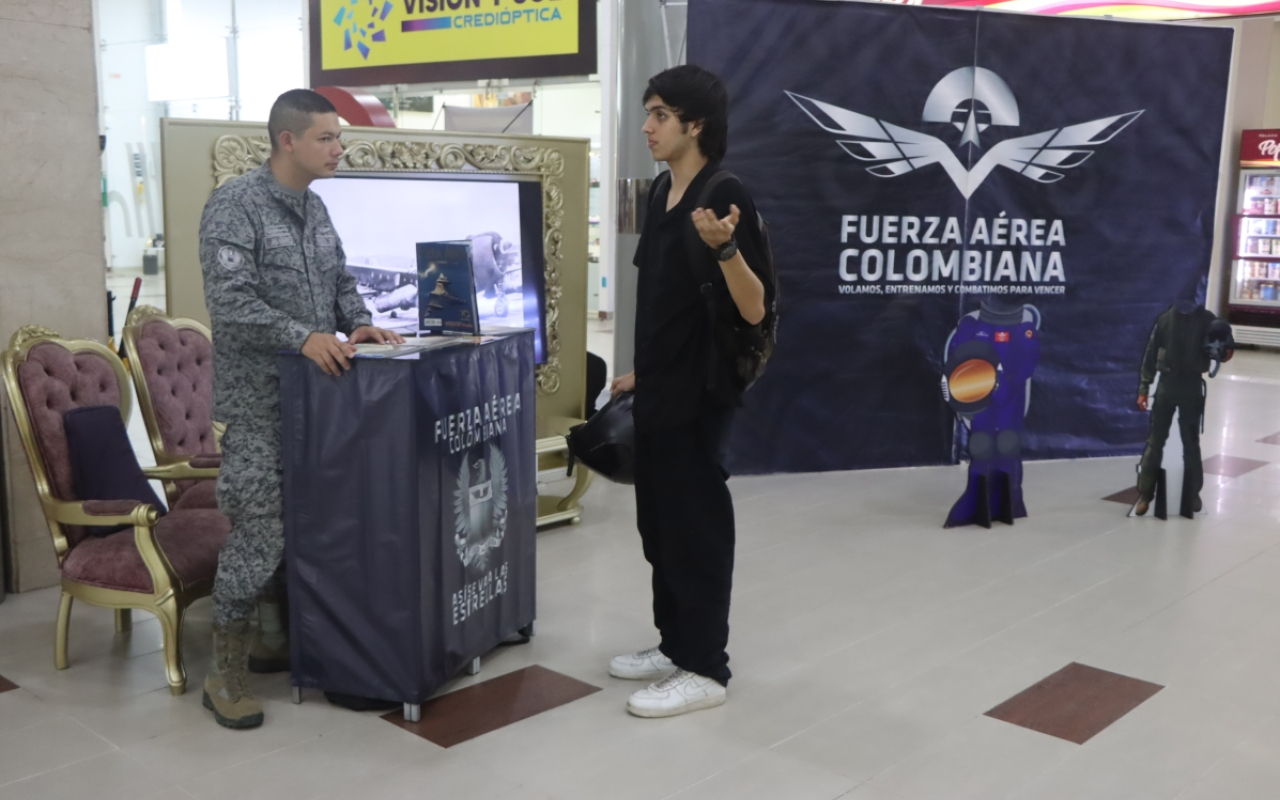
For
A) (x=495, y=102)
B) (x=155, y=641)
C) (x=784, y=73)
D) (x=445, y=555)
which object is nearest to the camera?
(x=445, y=555)

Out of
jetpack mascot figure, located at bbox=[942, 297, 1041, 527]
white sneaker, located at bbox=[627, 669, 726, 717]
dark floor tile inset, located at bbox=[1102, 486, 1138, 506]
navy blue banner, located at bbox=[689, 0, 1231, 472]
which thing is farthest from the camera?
navy blue banner, located at bbox=[689, 0, 1231, 472]

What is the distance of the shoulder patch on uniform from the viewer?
287cm

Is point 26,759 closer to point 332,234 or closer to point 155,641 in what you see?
point 155,641

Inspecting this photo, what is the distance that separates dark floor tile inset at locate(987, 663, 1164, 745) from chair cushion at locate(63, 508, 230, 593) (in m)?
2.18

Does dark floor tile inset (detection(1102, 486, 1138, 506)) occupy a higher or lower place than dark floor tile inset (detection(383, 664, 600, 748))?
higher

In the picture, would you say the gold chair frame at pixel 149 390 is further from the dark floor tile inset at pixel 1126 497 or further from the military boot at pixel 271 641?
the dark floor tile inset at pixel 1126 497

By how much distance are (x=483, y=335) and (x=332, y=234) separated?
48 centimetres

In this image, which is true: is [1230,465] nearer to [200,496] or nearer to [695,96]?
[695,96]

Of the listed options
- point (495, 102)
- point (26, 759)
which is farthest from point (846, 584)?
point (495, 102)

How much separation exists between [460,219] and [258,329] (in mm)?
1877

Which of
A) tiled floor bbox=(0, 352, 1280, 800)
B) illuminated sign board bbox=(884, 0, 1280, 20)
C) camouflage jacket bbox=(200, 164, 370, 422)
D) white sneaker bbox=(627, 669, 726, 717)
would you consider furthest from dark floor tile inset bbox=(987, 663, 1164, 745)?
illuminated sign board bbox=(884, 0, 1280, 20)

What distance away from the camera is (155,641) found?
3613 mm

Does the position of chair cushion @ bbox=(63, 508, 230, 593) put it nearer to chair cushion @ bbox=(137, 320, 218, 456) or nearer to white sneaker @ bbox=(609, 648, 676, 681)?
chair cushion @ bbox=(137, 320, 218, 456)

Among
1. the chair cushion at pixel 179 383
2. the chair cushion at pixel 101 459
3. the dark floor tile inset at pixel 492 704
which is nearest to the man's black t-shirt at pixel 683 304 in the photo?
the dark floor tile inset at pixel 492 704
